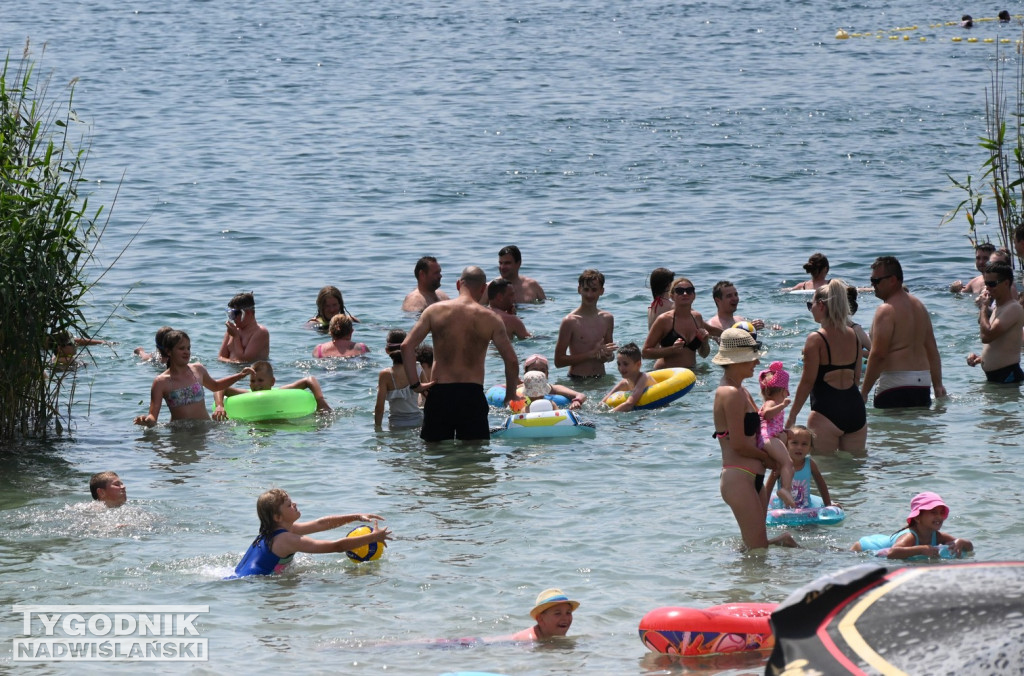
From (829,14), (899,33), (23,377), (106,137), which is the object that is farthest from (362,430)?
(829,14)

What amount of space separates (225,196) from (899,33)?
25100mm

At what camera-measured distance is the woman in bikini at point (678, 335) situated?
1308cm

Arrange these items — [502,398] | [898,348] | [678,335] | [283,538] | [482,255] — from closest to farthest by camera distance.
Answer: [283,538]
[898,348]
[502,398]
[678,335]
[482,255]

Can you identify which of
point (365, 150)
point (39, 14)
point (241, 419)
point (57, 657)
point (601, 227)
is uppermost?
point (39, 14)

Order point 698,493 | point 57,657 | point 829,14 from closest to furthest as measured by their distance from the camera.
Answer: point 57,657
point 698,493
point 829,14

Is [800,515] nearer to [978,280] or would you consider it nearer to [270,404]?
[270,404]

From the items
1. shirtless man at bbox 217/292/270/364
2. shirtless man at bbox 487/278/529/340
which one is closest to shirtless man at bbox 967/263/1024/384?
shirtless man at bbox 487/278/529/340

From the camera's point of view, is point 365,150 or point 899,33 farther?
point 899,33

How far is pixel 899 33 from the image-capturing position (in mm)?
41188

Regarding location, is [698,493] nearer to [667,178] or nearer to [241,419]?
[241,419]

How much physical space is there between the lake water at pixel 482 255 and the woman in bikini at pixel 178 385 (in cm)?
26

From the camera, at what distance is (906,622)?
3.61 meters

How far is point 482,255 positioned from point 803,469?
11.1 metres

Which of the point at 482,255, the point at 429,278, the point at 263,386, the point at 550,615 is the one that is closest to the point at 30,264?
the point at 263,386
